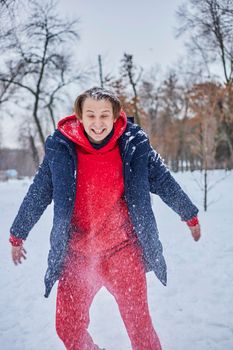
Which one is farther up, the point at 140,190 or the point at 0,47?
the point at 0,47

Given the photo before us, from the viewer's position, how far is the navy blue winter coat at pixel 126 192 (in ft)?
6.94

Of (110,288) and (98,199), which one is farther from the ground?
(98,199)

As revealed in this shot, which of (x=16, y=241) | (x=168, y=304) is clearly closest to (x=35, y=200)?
(x=16, y=241)

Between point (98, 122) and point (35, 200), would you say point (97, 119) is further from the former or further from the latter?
point (35, 200)

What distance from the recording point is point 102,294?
15.9ft

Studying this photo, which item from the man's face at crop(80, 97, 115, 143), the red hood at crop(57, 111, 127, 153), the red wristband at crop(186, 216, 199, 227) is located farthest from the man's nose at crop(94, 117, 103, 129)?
the red wristband at crop(186, 216, 199, 227)

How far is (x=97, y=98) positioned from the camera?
214 cm

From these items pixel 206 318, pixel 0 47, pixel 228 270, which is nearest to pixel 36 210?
pixel 206 318

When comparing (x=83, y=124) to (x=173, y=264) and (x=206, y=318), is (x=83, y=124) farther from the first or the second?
(x=173, y=264)

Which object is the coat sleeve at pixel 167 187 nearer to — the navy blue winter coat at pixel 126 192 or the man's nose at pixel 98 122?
the navy blue winter coat at pixel 126 192

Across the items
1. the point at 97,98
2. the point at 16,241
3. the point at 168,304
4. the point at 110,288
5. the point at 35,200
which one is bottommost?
the point at 168,304

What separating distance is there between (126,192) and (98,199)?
6.8 inches

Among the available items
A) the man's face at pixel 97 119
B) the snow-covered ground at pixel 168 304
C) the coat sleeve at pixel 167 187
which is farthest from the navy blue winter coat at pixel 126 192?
the snow-covered ground at pixel 168 304

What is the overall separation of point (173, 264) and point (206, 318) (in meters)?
2.10
